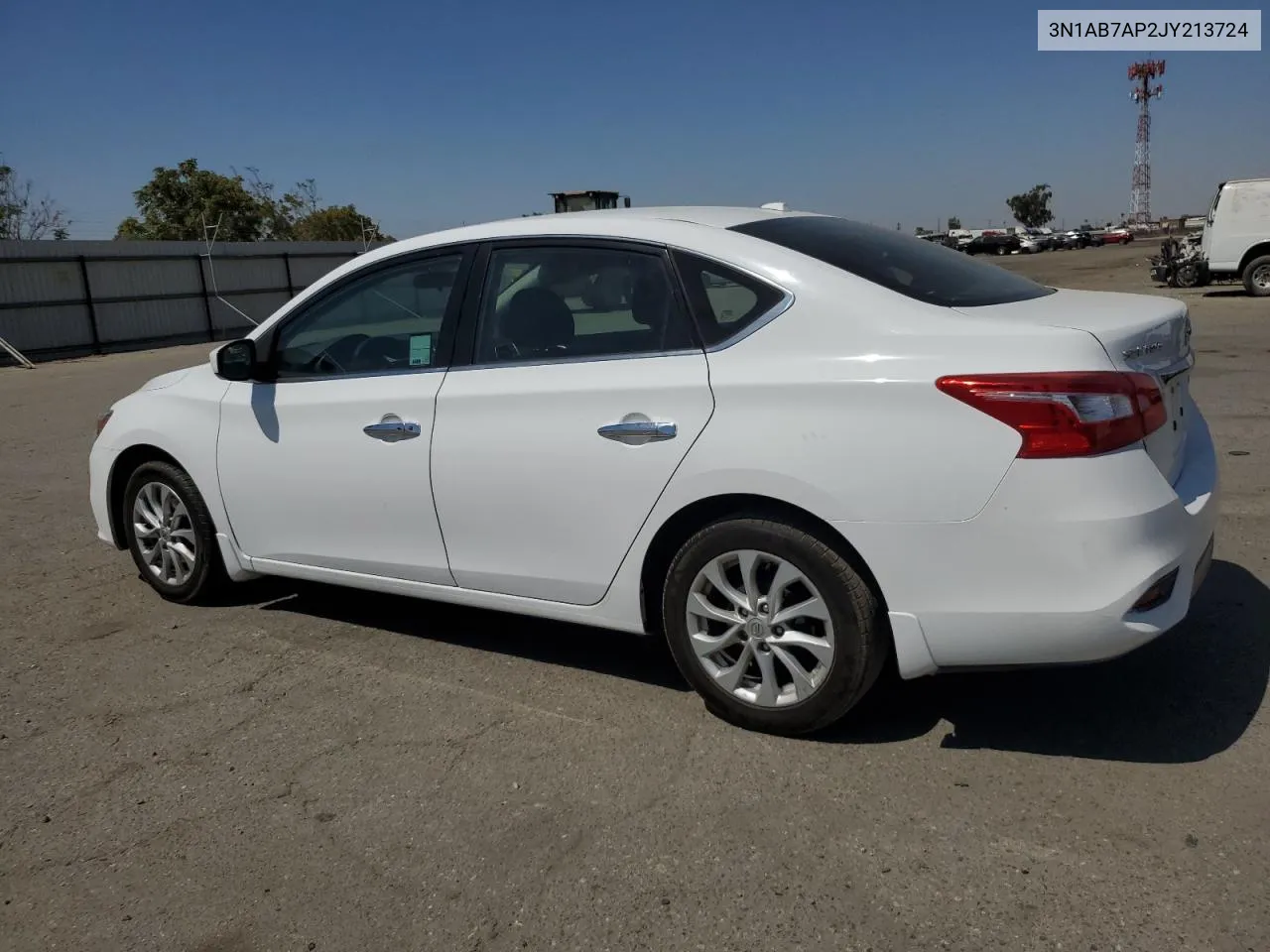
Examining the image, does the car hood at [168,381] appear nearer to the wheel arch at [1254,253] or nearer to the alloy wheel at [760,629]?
the alloy wheel at [760,629]

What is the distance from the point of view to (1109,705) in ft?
11.3

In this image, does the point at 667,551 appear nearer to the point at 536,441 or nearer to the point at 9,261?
the point at 536,441

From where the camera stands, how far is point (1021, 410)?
2.81 m

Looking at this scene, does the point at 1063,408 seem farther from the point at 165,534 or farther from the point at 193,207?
the point at 193,207

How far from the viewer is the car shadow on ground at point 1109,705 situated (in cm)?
322

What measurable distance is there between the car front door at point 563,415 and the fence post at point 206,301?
26.3 meters

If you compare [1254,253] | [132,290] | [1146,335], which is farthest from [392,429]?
[132,290]

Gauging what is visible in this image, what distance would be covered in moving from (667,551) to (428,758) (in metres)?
1.03

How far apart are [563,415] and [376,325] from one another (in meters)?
1.26

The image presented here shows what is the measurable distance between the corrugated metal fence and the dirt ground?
22.0 metres

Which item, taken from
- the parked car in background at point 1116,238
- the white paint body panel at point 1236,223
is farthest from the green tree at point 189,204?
the parked car in background at point 1116,238


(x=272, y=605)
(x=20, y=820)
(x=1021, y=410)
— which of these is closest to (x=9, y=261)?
(x=272, y=605)

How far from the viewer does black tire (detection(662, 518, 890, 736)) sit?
3074 mm

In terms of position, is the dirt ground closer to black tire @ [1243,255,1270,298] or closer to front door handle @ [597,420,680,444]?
front door handle @ [597,420,680,444]
